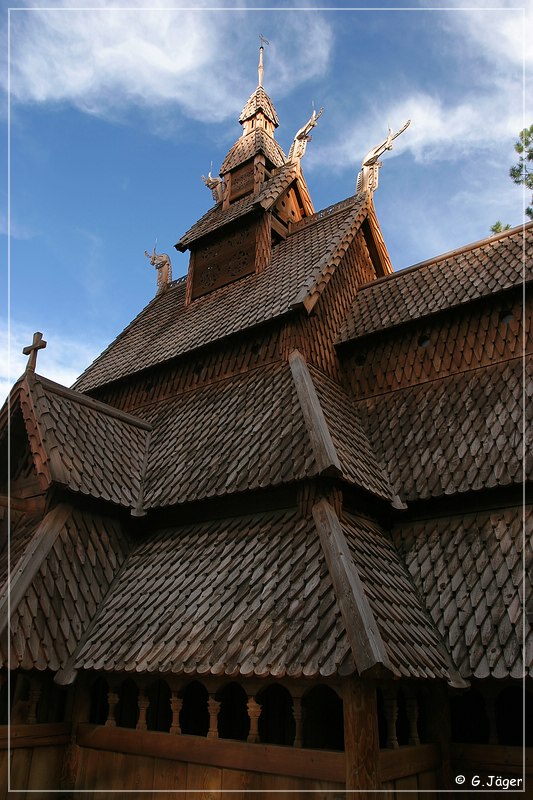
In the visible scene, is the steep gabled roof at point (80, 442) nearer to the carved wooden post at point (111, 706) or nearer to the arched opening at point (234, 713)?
the carved wooden post at point (111, 706)

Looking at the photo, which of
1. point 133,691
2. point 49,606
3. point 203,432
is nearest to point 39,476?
point 49,606

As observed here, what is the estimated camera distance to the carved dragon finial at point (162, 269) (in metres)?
17.7

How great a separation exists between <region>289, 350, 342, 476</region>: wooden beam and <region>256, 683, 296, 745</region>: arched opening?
2.53 m

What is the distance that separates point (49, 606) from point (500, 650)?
198 inches

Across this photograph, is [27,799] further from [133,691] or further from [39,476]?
[39,476]

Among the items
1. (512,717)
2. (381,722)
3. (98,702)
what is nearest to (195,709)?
(98,702)

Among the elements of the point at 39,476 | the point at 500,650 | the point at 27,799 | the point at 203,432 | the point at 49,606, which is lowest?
the point at 27,799

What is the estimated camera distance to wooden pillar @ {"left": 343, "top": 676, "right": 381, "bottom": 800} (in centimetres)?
491

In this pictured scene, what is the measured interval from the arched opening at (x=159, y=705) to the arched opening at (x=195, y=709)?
0.27 m

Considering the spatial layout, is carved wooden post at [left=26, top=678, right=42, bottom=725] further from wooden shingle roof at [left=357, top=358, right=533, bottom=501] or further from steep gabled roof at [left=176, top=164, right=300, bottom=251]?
steep gabled roof at [left=176, top=164, right=300, bottom=251]

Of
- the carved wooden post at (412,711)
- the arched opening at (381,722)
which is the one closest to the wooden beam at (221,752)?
the carved wooden post at (412,711)

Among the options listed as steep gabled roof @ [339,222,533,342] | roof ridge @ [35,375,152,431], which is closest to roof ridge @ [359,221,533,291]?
steep gabled roof @ [339,222,533,342]

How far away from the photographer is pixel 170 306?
15.4 meters

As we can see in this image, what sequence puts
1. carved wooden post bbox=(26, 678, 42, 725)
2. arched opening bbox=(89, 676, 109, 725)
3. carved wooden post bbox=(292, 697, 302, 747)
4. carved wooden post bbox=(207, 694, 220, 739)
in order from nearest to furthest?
carved wooden post bbox=(292, 697, 302, 747)
carved wooden post bbox=(207, 694, 220, 739)
carved wooden post bbox=(26, 678, 42, 725)
arched opening bbox=(89, 676, 109, 725)
